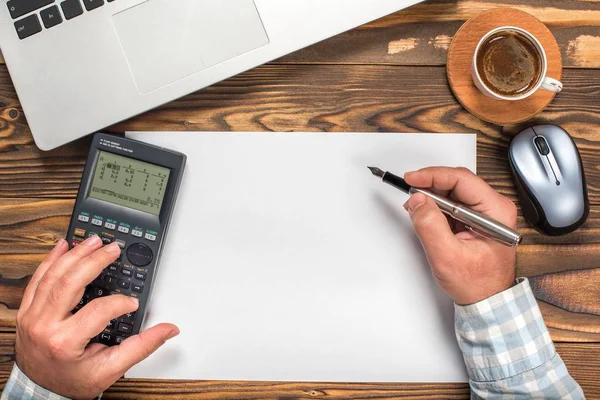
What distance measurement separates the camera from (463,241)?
64 cm

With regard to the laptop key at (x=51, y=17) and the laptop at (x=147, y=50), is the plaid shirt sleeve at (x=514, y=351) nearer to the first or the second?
the laptop at (x=147, y=50)

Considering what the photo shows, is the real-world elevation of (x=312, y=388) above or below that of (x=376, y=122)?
below

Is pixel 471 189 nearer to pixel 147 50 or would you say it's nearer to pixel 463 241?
pixel 463 241

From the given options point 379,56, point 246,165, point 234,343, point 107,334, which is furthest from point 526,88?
point 107,334

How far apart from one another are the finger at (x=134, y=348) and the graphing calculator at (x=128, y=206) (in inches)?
1.4

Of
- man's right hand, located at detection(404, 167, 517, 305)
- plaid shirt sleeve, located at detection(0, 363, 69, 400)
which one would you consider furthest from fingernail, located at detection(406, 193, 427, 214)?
plaid shirt sleeve, located at detection(0, 363, 69, 400)

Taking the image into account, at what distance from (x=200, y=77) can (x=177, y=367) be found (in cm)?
34

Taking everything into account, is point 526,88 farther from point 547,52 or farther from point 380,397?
point 380,397

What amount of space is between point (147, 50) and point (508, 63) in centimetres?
41

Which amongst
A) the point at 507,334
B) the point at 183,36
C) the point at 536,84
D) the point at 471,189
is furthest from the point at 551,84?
the point at 183,36

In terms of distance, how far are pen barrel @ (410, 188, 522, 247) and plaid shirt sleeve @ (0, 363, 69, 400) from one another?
465 millimetres

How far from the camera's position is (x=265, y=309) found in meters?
0.69

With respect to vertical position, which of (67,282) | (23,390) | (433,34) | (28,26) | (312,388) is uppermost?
(28,26)

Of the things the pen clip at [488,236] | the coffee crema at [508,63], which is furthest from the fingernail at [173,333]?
the coffee crema at [508,63]
